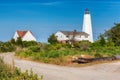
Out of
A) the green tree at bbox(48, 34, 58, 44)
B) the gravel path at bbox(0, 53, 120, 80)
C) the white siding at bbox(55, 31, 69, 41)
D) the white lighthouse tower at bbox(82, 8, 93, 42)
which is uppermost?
the white lighthouse tower at bbox(82, 8, 93, 42)

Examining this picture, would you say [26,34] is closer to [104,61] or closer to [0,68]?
[104,61]

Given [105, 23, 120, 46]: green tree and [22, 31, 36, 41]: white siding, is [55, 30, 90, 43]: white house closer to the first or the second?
[22, 31, 36, 41]: white siding

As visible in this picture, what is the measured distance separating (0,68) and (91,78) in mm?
4833

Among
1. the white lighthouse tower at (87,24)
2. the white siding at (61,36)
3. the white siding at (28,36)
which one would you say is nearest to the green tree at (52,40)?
the white siding at (61,36)

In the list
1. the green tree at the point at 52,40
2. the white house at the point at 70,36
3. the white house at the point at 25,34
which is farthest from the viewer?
the white house at the point at 25,34

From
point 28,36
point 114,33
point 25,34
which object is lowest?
point 114,33

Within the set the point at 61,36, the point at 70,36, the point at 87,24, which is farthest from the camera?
the point at 61,36

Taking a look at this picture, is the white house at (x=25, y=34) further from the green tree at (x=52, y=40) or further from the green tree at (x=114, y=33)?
the green tree at (x=114, y=33)

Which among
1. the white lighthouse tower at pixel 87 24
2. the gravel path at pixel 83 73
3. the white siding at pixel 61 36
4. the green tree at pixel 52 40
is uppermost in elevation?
the white lighthouse tower at pixel 87 24

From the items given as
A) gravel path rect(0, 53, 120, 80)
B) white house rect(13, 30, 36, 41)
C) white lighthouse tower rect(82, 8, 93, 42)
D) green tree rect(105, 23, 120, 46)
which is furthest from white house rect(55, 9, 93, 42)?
gravel path rect(0, 53, 120, 80)

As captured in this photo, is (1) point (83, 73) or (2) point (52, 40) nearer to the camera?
(1) point (83, 73)

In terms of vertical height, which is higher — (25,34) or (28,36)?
(25,34)

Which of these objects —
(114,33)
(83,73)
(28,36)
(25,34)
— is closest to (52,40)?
(114,33)

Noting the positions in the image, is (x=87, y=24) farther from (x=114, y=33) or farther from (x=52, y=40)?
(x=114, y=33)
